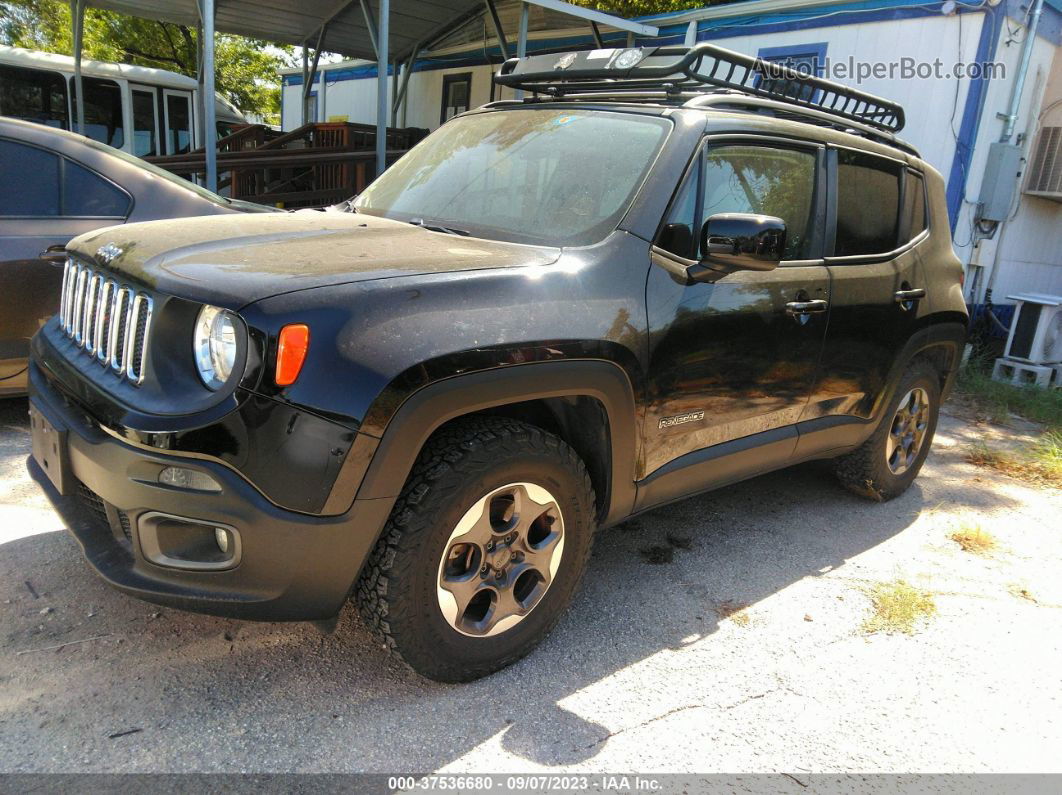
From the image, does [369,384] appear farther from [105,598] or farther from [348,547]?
[105,598]

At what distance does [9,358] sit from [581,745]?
3.52m

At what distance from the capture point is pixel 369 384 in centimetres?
207

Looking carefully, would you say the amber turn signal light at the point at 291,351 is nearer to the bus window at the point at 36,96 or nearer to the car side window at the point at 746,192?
the car side window at the point at 746,192

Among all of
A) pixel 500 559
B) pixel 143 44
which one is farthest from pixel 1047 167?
pixel 143 44

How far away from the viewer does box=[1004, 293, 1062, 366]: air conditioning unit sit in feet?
25.8

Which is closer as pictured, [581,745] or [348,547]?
[348,547]

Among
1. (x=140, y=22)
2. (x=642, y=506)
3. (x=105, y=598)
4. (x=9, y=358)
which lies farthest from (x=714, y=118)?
(x=140, y=22)

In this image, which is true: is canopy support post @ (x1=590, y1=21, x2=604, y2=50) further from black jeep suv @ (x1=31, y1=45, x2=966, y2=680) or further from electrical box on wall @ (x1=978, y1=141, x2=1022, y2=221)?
black jeep suv @ (x1=31, y1=45, x2=966, y2=680)

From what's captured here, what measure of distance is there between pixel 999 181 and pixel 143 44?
871 inches

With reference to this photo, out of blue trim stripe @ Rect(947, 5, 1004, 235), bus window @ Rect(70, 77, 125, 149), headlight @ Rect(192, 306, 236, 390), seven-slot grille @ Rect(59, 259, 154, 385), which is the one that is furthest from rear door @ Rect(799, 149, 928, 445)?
bus window @ Rect(70, 77, 125, 149)

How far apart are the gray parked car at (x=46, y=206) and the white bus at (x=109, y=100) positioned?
1014 cm

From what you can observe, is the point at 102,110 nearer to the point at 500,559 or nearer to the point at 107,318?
the point at 107,318

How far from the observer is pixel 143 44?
22.2 m

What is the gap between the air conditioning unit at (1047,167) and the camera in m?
8.80
